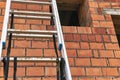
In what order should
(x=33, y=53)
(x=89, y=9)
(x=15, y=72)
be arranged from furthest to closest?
(x=89, y=9) → (x=33, y=53) → (x=15, y=72)

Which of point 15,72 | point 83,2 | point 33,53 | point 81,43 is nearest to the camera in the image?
point 15,72

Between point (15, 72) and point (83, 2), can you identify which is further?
point (83, 2)

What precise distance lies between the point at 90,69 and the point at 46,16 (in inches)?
30.1

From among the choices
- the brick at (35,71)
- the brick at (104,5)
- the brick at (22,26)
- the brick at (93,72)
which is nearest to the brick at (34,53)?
the brick at (35,71)

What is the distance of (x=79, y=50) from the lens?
2.66 meters

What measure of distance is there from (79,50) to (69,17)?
4.08 feet

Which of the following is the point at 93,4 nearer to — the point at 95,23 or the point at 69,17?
the point at 95,23

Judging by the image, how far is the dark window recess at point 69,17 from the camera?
367 centimetres

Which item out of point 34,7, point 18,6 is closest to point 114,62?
point 34,7

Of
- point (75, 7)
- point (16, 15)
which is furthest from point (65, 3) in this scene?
point (16, 15)

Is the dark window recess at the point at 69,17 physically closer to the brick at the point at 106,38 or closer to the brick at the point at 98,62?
the brick at the point at 106,38

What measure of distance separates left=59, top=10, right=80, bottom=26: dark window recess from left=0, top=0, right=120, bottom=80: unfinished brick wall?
0.72 m

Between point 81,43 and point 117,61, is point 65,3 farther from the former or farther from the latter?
point 117,61

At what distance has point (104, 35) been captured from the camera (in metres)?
2.87
